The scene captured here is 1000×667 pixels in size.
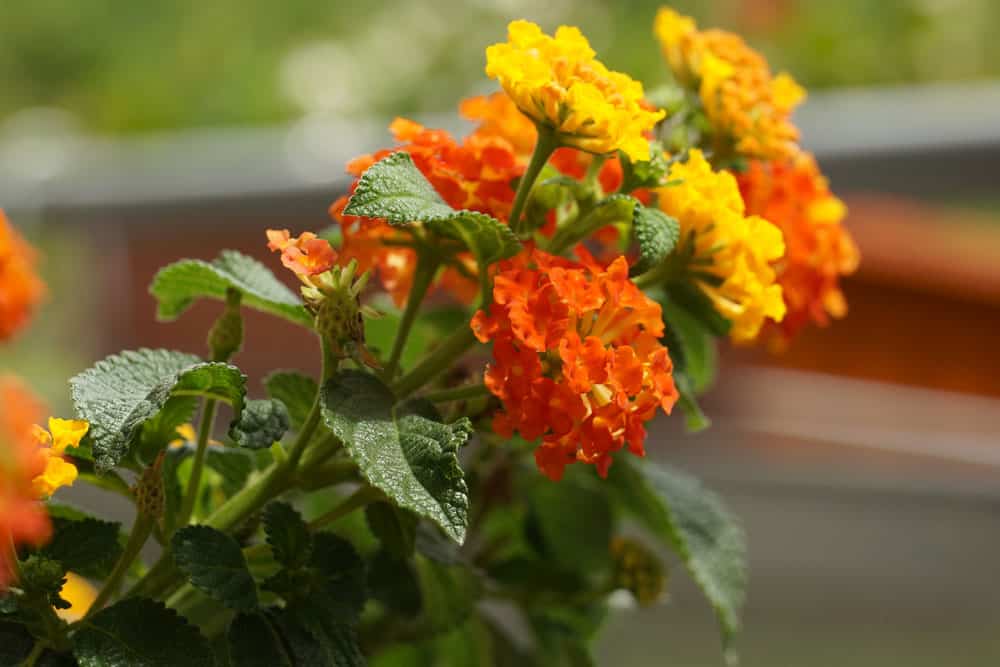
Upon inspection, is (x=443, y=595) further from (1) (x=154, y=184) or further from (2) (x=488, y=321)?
(1) (x=154, y=184)

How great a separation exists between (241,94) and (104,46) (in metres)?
0.19

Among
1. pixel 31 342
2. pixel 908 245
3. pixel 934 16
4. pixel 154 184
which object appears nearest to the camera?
pixel 908 245

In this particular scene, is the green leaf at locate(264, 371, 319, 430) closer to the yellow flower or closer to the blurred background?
the yellow flower

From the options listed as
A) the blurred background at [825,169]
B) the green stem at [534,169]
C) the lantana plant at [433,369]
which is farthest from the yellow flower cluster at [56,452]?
the blurred background at [825,169]

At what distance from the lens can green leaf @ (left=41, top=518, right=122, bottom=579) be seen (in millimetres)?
291

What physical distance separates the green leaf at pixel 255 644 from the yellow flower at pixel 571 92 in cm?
13

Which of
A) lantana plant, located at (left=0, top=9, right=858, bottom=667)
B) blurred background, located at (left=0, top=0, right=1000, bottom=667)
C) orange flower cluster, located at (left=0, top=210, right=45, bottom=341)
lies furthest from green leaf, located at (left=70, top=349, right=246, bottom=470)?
blurred background, located at (left=0, top=0, right=1000, bottom=667)

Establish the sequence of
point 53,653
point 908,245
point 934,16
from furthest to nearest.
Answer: point 934,16 → point 908,245 → point 53,653

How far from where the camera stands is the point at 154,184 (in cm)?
119

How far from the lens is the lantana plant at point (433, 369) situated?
0.90ft

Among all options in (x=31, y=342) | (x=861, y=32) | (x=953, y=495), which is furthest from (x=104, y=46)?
(x=953, y=495)

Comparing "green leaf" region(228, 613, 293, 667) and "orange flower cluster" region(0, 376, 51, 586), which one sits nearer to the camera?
"orange flower cluster" region(0, 376, 51, 586)

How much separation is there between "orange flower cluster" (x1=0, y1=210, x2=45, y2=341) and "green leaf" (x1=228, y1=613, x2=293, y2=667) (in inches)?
6.2

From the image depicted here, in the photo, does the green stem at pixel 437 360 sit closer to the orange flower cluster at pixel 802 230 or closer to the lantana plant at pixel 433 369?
the lantana plant at pixel 433 369
